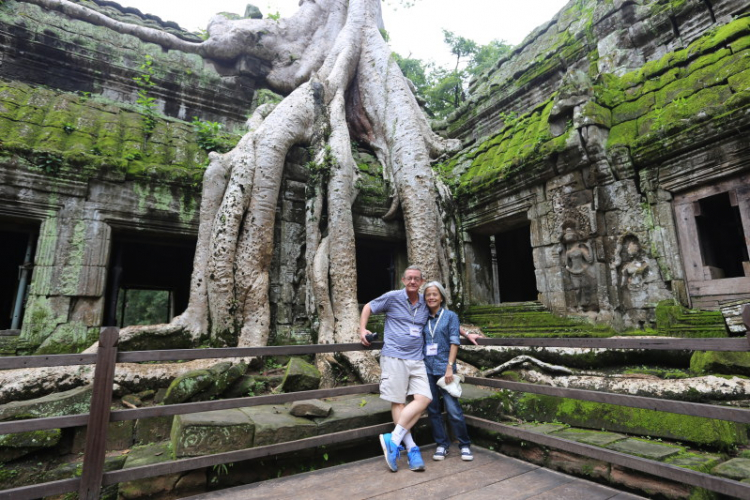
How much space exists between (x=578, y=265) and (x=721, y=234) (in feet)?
5.69

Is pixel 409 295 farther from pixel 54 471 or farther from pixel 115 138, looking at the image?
pixel 115 138

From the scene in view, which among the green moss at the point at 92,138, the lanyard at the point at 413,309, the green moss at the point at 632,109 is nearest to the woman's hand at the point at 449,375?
the lanyard at the point at 413,309

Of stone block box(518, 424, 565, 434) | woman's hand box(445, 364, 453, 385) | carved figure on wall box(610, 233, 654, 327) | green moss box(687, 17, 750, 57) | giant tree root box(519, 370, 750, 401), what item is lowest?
stone block box(518, 424, 565, 434)

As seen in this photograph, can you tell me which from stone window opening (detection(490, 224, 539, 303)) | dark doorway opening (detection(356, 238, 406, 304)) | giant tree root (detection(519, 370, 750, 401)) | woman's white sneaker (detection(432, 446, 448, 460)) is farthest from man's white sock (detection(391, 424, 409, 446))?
stone window opening (detection(490, 224, 539, 303))

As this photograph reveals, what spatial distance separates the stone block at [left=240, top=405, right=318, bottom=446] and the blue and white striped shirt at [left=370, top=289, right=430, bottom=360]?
644 millimetres

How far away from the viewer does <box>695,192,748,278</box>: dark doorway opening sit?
395cm

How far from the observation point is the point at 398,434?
232 centimetres

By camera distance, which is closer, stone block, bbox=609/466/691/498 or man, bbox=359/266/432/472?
stone block, bbox=609/466/691/498

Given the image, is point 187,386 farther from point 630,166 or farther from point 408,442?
point 630,166

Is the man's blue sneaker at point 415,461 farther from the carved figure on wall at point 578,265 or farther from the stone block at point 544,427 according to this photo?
the carved figure on wall at point 578,265

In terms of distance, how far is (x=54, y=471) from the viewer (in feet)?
8.11

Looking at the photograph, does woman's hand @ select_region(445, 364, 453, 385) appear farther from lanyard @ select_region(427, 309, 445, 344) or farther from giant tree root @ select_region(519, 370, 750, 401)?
giant tree root @ select_region(519, 370, 750, 401)

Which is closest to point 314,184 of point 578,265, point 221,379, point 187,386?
point 221,379

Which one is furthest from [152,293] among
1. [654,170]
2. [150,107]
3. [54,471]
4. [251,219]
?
[654,170]
